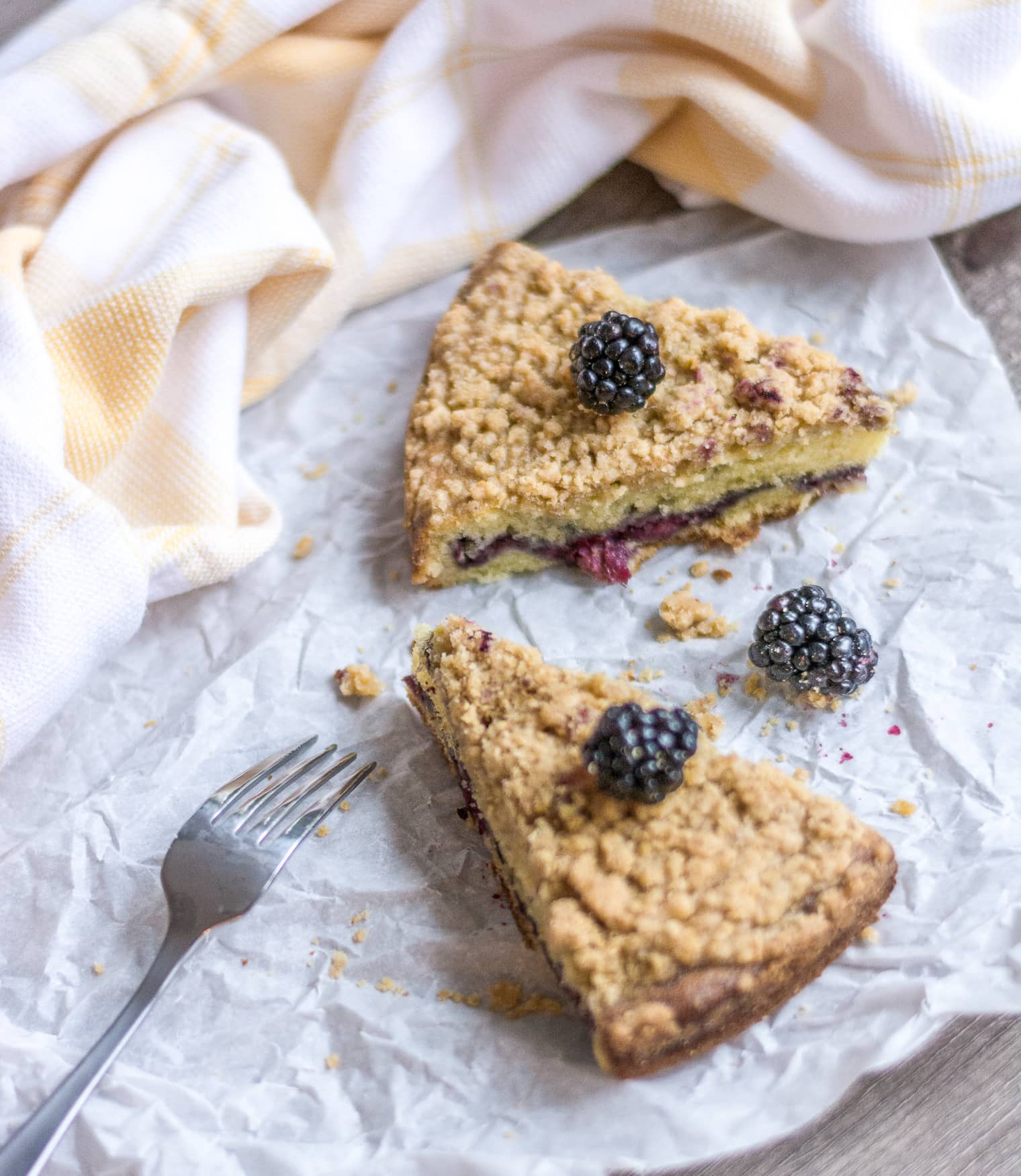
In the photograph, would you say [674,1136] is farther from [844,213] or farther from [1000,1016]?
[844,213]

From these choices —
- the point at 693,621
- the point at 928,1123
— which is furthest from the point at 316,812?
the point at 928,1123

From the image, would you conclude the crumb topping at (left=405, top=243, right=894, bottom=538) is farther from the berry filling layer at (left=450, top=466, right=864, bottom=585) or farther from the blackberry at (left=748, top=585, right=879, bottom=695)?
the blackberry at (left=748, top=585, right=879, bottom=695)

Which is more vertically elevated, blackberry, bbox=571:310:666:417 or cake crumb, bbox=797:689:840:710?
blackberry, bbox=571:310:666:417

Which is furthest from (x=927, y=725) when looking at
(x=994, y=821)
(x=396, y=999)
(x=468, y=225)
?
(x=468, y=225)

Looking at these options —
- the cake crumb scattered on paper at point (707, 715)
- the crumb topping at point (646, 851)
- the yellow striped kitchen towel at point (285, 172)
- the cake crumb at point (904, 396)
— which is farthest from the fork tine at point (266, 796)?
the cake crumb at point (904, 396)

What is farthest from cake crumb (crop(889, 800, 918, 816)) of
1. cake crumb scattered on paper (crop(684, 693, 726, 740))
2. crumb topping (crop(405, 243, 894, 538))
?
crumb topping (crop(405, 243, 894, 538))

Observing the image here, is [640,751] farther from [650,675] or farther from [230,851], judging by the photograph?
[230,851]
